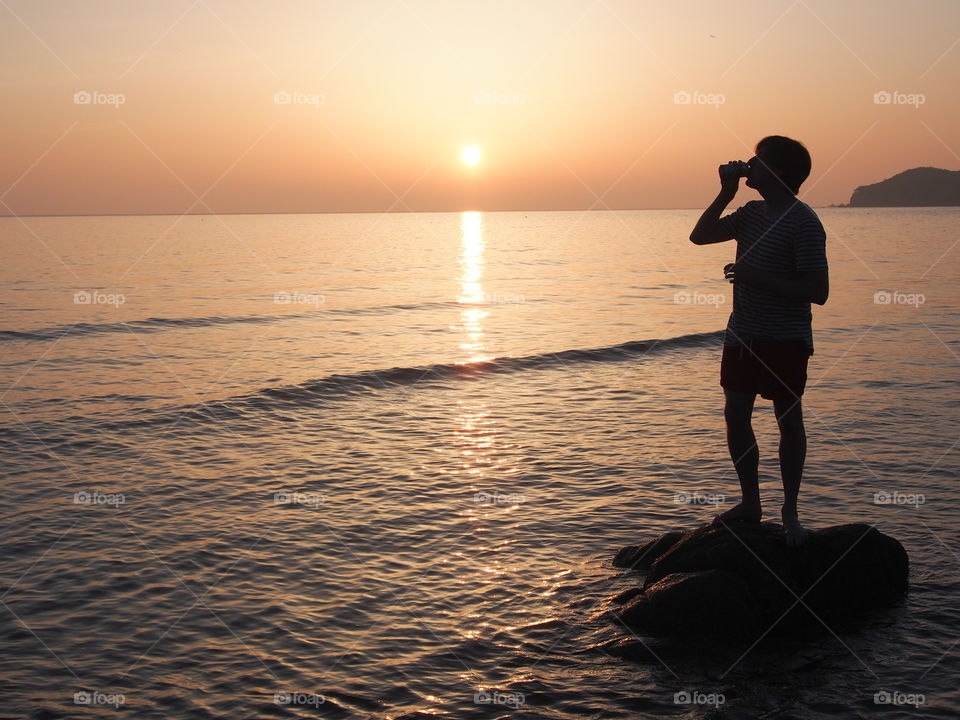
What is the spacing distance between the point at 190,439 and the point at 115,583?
567cm

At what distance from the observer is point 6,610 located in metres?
6.90

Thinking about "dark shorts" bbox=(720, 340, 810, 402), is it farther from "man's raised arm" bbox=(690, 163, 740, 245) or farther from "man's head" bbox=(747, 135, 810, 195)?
"man's head" bbox=(747, 135, 810, 195)

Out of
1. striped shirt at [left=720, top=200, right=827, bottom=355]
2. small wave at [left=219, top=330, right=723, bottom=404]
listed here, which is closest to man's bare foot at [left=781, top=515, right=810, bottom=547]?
striped shirt at [left=720, top=200, right=827, bottom=355]

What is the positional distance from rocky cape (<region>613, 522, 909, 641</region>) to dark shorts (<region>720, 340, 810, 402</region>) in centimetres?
137

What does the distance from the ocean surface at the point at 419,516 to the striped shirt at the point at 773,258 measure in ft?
7.86

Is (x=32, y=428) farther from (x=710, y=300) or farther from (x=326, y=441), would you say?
(x=710, y=300)

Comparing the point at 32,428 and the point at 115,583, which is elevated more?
the point at 32,428

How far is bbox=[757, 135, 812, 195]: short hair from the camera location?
5652 millimetres

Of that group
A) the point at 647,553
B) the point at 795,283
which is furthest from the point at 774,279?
the point at 647,553

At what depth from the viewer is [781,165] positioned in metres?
5.67

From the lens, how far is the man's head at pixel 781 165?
18.6 ft

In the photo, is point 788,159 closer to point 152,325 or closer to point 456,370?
point 456,370

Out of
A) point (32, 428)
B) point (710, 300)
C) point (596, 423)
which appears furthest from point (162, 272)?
point (596, 423)

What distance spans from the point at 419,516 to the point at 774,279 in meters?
5.04
